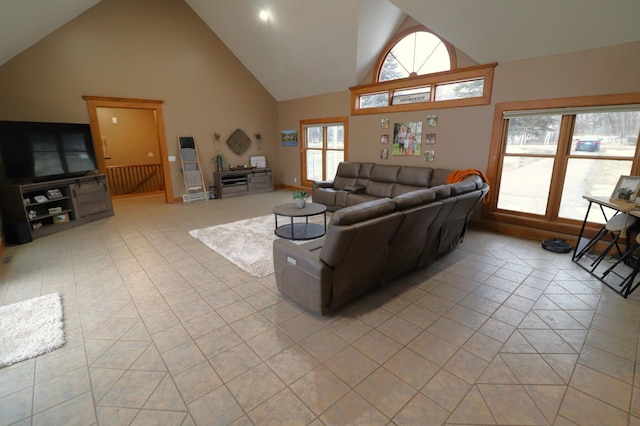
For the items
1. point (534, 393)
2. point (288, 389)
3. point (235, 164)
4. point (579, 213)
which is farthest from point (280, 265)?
point (235, 164)

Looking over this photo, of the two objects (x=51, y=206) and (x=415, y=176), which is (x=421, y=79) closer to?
(x=415, y=176)

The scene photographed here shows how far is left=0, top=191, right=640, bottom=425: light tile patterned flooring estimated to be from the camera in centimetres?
173

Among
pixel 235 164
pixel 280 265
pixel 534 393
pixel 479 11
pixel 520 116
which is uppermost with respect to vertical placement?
pixel 479 11

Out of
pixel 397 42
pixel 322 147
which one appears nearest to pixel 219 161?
pixel 322 147

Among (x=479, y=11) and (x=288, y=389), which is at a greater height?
(x=479, y=11)

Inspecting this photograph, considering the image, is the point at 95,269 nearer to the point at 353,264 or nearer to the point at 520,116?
the point at 353,264

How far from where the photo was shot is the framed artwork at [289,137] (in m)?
8.55

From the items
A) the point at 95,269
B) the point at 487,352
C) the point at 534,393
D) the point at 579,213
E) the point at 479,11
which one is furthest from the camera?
the point at 579,213

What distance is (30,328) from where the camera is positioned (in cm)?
247

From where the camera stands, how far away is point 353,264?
254cm

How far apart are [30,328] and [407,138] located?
584 cm

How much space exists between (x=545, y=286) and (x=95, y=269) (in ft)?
16.7

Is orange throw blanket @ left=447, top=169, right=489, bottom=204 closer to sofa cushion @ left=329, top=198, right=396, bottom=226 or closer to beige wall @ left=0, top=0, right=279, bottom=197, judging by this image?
sofa cushion @ left=329, top=198, right=396, bottom=226

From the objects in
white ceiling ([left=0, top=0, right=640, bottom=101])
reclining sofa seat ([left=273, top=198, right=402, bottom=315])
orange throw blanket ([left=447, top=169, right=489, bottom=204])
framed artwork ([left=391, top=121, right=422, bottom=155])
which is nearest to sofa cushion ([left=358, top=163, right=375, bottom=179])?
framed artwork ([left=391, top=121, right=422, bottom=155])
